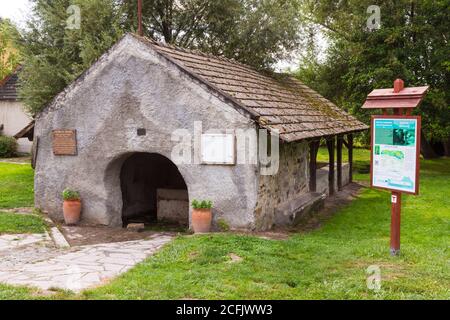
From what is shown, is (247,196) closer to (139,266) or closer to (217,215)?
(217,215)

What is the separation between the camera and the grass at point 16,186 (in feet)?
44.1

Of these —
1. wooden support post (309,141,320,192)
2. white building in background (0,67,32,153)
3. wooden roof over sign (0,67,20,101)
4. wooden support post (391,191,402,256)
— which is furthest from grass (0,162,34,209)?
wooden support post (391,191,402,256)

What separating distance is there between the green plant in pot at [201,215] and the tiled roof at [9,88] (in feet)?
66.4

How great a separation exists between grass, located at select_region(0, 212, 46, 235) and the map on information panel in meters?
6.90

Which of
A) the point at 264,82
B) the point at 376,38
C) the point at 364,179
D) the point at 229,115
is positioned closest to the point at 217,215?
the point at 229,115

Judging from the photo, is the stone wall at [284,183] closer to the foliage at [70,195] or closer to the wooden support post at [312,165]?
the wooden support post at [312,165]

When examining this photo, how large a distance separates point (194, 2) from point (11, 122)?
13037mm

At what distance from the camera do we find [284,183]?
38.3 ft

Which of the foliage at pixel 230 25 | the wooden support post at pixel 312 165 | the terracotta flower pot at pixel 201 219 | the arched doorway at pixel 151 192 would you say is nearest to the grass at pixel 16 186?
the arched doorway at pixel 151 192

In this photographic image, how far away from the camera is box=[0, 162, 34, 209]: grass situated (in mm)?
13448

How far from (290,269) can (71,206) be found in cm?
618

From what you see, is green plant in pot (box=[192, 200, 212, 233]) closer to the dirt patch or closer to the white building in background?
the dirt patch

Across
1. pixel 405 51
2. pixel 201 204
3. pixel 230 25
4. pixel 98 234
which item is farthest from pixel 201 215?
pixel 405 51

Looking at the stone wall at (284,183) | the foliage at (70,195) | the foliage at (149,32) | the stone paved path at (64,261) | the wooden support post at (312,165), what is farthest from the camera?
the foliage at (149,32)
